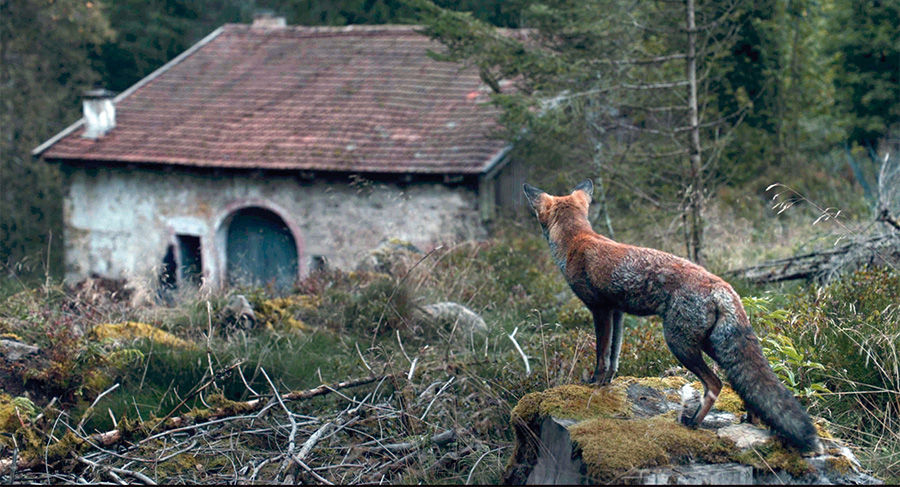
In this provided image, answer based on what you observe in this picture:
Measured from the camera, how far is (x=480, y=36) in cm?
1311

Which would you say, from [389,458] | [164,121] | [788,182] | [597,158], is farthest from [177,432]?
[164,121]

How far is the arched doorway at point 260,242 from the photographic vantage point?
55.4 feet

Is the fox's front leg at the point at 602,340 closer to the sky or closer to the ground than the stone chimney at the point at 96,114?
closer to the ground

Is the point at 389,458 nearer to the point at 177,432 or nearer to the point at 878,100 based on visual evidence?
the point at 177,432

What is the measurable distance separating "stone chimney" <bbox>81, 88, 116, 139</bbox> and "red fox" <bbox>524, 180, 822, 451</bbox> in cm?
1643

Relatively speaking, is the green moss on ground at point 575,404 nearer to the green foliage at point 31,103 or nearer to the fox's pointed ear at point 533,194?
the fox's pointed ear at point 533,194

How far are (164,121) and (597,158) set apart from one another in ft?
35.4

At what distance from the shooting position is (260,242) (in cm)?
1711

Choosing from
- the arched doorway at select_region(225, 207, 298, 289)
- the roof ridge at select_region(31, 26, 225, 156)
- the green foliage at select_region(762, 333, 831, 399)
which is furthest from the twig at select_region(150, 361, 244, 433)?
the roof ridge at select_region(31, 26, 225, 156)

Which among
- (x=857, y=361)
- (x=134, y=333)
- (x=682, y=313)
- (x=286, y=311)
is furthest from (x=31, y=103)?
(x=682, y=313)

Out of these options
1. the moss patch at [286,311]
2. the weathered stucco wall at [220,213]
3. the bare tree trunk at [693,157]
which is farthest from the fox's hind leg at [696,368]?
the weathered stucco wall at [220,213]

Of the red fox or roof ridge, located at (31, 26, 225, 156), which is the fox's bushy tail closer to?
the red fox

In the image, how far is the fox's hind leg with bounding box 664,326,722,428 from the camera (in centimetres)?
369

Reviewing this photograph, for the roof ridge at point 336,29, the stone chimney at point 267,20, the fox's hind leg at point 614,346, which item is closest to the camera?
the fox's hind leg at point 614,346
